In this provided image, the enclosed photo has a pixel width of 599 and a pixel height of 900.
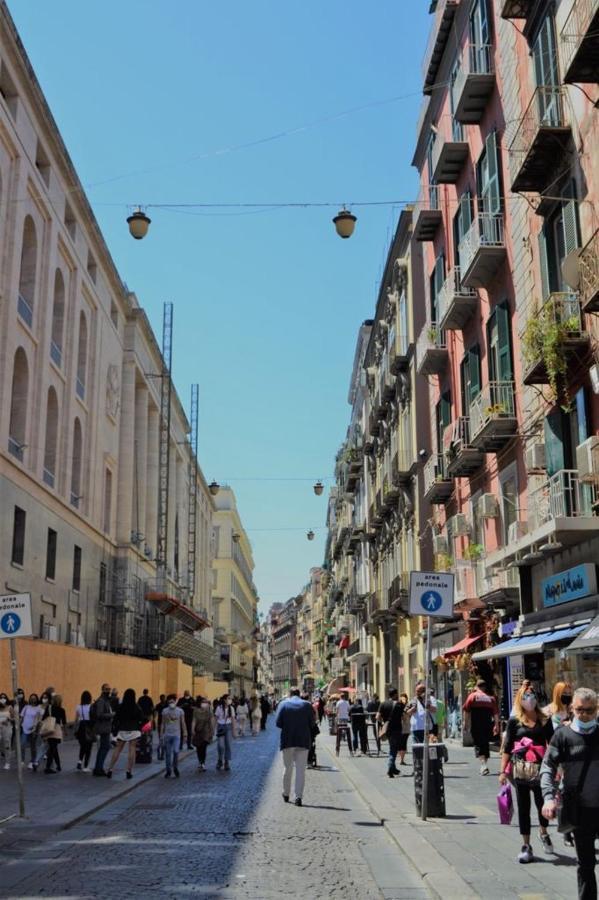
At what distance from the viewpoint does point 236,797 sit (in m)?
15.9

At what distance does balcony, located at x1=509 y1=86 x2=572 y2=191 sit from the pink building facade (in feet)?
0.11

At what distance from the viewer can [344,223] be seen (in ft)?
54.5

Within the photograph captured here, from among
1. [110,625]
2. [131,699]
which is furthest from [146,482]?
[131,699]

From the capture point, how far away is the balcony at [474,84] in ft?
75.6

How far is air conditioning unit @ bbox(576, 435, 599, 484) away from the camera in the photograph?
611 inches

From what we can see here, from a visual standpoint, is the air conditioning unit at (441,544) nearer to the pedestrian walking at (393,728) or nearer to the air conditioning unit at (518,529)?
the air conditioning unit at (518,529)

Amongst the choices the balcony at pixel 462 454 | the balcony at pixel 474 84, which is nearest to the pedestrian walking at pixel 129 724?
the balcony at pixel 462 454

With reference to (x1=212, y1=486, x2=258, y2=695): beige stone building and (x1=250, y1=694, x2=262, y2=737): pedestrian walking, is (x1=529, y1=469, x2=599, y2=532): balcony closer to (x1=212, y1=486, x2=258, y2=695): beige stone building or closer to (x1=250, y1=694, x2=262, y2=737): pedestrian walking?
(x1=250, y1=694, x2=262, y2=737): pedestrian walking

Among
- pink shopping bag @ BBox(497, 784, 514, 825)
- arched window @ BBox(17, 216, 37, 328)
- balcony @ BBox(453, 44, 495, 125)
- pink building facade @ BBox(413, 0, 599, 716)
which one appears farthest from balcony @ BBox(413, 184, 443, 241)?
pink shopping bag @ BBox(497, 784, 514, 825)

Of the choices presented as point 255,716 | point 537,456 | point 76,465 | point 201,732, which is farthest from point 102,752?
point 255,716

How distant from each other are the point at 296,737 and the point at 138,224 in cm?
872

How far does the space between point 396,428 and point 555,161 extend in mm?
21686

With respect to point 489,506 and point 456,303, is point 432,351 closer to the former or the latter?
point 456,303

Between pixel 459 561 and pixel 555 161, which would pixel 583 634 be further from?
Answer: pixel 459 561
